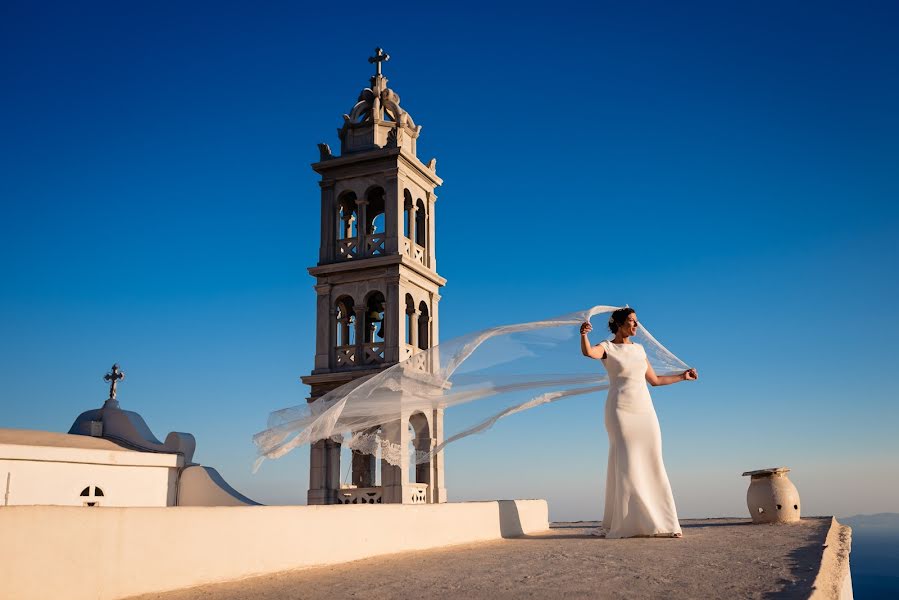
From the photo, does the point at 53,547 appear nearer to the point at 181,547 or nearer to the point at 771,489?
the point at 181,547

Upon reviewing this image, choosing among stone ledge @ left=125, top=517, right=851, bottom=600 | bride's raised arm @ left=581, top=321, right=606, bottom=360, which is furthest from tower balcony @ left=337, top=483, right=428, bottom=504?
stone ledge @ left=125, top=517, right=851, bottom=600

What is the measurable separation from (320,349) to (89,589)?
21.6 meters

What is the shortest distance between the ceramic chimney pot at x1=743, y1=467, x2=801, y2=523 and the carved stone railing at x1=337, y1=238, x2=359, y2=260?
16230 millimetres

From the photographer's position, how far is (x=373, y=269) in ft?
91.4

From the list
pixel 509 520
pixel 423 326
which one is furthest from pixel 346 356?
pixel 509 520

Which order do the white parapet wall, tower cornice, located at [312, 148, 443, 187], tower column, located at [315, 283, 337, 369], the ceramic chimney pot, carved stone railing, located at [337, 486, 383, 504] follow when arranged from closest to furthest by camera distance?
the white parapet wall < the ceramic chimney pot < carved stone railing, located at [337, 486, 383, 504] < tower column, located at [315, 283, 337, 369] < tower cornice, located at [312, 148, 443, 187]

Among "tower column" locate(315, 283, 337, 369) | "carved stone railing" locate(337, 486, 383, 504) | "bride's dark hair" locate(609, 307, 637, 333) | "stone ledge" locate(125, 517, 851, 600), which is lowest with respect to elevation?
"stone ledge" locate(125, 517, 851, 600)

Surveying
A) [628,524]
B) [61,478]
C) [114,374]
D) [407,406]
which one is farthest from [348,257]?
[628,524]

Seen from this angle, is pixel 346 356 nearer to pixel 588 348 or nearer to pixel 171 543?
pixel 588 348

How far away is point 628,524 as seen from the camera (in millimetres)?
12008

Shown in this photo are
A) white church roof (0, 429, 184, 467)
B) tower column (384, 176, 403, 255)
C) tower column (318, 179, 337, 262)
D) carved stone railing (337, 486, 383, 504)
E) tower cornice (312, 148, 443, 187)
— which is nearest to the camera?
white church roof (0, 429, 184, 467)

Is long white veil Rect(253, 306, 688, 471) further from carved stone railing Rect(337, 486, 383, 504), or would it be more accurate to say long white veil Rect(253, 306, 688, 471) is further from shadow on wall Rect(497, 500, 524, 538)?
Result: carved stone railing Rect(337, 486, 383, 504)

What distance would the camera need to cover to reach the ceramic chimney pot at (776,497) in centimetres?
1516

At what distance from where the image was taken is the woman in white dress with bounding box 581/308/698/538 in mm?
12023
